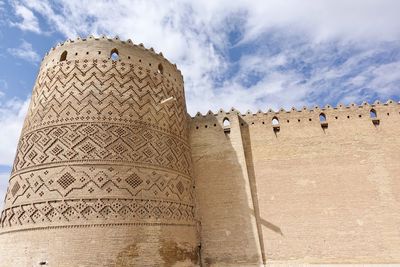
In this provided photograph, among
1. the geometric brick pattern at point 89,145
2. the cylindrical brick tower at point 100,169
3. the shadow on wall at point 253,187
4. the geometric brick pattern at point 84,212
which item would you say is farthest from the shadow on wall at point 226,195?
the geometric brick pattern at point 84,212

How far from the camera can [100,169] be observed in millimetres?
6387

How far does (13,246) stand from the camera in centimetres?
597

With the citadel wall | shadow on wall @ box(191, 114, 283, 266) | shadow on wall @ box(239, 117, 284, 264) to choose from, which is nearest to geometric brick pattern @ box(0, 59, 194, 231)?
shadow on wall @ box(191, 114, 283, 266)

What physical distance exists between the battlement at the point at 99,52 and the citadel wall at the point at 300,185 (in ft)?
8.14

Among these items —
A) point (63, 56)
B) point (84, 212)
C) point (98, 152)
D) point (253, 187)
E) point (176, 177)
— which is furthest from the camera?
point (253, 187)

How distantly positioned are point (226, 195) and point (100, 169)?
135 inches

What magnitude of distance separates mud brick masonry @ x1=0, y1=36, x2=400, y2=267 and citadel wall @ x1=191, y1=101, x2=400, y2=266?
0.03 metres

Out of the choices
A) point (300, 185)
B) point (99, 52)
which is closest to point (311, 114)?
point (300, 185)

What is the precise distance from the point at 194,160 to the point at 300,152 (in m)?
2.87

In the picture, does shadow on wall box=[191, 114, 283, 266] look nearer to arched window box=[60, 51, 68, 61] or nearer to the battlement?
the battlement

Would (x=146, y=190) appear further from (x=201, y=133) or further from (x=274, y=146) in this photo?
(x=274, y=146)

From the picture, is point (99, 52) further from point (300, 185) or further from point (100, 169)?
point (300, 185)

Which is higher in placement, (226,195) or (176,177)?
(176,177)

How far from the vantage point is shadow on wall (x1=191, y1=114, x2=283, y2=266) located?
7754 millimetres
